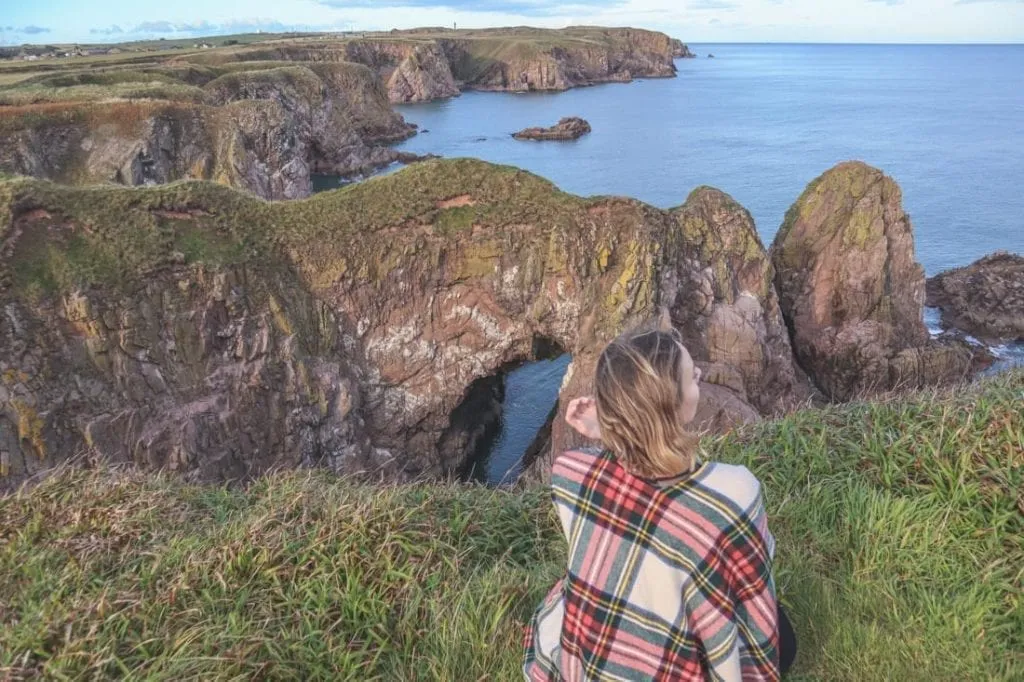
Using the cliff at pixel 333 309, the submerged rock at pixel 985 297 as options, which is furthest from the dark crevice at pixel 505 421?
the submerged rock at pixel 985 297

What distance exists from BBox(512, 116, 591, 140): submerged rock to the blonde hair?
8874cm

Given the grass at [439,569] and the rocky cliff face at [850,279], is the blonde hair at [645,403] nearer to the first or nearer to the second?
the grass at [439,569]

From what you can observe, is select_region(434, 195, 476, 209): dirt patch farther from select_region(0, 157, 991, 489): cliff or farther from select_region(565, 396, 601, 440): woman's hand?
select_region(565, 396, 601, 440): woman's hand

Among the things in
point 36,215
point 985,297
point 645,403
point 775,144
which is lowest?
point 985,297

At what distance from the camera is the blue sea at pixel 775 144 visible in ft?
169

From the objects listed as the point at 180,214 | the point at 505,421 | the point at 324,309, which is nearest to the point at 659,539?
the point at 324,309

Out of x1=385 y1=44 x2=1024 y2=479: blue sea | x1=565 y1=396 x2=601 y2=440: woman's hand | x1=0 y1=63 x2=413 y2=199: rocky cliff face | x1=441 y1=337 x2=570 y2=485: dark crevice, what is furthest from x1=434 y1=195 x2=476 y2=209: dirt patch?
x1=0 y1=63 x2=413 y2=199: rocky cliff face

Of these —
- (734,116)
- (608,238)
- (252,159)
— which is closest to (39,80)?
(252,159)

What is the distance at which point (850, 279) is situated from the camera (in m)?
30.3

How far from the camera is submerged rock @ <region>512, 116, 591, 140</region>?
291ft

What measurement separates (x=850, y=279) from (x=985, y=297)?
1283 centimetres

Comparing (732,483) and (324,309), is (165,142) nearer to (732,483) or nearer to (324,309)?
(324,309)

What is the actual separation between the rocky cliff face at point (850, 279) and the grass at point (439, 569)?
915 inches

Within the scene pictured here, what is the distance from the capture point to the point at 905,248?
3072cm
